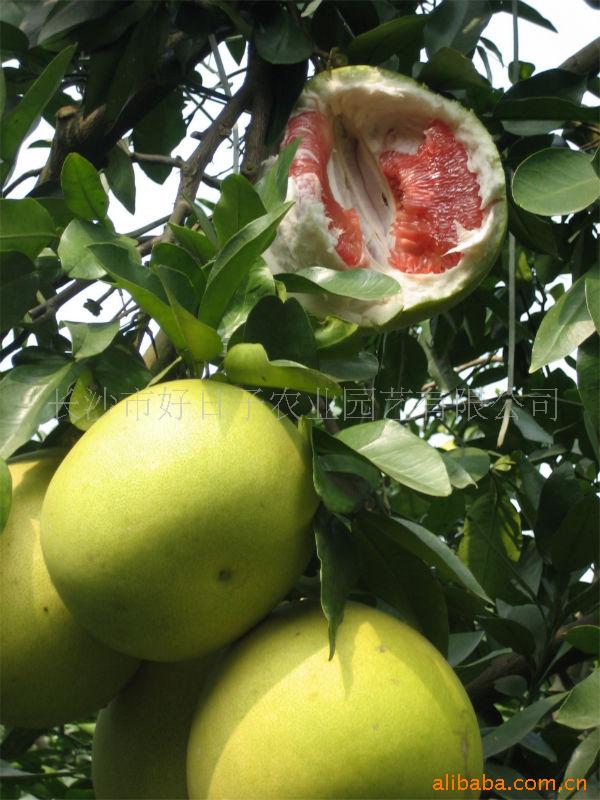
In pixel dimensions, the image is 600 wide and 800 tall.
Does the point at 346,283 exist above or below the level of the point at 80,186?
below

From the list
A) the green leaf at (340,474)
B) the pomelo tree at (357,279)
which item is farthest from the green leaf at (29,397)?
the green leaf at (340,474)

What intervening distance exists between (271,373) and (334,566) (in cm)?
18

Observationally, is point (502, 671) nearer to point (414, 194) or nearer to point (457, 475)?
point (457, 475)

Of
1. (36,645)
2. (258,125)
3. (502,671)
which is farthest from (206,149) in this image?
(502,671)

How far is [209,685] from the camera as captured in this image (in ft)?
3.05

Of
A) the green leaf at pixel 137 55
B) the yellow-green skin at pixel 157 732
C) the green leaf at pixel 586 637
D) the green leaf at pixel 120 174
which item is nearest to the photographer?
the yellow-green skin at pixel 157 732

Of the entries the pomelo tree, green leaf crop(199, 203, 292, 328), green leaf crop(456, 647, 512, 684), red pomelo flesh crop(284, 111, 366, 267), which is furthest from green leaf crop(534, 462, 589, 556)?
green leaf crop(199, 203, 292, 328)

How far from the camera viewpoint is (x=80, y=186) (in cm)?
99

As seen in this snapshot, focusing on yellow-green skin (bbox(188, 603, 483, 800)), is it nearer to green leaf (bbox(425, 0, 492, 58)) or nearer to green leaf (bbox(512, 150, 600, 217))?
green leaf (bbox(512, 150, 600, 217))

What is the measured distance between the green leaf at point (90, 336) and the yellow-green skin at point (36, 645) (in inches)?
5.5

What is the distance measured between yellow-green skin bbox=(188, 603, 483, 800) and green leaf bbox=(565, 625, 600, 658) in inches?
10.6

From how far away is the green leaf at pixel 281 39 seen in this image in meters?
1.17

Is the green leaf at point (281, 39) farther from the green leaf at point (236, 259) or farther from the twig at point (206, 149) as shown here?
the green leaf at point (236, 259)

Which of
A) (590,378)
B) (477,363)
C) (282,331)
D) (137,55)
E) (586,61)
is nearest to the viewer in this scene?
(282,331)
